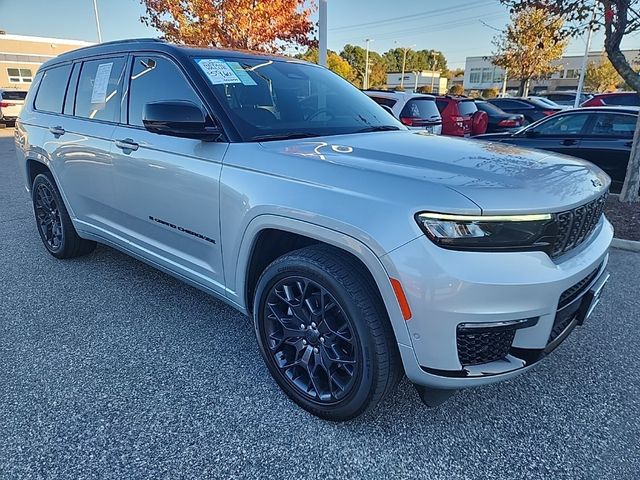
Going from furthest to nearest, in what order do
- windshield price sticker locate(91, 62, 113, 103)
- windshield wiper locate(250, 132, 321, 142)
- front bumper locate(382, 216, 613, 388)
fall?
windshield price sticker locate(91, 62, 113, 103)
windshield wiper locate(250, 132, 321, 142)
front bumper locate(382, 216, 613, 388)

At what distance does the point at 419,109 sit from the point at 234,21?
7495 mm

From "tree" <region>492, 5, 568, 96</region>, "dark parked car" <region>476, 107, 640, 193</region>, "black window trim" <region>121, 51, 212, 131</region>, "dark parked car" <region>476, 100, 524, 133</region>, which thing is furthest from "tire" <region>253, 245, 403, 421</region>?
"tree" <region>492, 5, 568, 96</region>

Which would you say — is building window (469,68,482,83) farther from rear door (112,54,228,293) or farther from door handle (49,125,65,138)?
rear door (112,54,228,293)

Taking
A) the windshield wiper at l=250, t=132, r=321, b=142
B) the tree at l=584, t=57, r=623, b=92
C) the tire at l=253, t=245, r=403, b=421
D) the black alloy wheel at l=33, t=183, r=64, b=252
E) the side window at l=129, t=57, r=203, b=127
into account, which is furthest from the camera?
the tree at l=584, t=57, r=623, b=92

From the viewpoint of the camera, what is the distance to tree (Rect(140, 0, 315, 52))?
12828mm

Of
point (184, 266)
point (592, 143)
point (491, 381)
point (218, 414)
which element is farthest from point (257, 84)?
point (592, 143)

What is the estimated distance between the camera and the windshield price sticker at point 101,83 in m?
3.44

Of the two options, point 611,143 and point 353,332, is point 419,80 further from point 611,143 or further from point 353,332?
point 353,332

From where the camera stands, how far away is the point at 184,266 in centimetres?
288

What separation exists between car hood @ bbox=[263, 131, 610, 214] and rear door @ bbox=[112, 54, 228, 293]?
470 millimetres

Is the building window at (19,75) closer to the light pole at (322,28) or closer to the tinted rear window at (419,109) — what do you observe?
the light pole at (322,28)

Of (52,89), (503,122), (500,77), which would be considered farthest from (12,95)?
(500,77)

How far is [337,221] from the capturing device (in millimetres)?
1932

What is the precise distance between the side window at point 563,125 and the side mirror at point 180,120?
629cm
